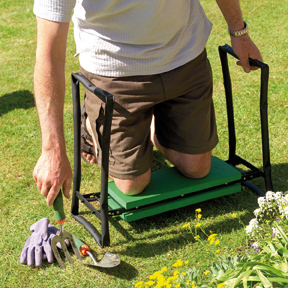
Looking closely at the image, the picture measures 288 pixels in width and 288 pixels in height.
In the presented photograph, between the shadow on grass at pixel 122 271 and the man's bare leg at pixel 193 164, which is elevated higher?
the man's bare leg at pixel 193 164

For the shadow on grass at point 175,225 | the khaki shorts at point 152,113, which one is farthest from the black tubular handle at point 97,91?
the shadow on grass at point 175,225

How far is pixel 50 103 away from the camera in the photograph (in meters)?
2.02

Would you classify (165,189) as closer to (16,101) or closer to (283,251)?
(283,251)

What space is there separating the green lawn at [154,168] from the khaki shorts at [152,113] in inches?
16.9

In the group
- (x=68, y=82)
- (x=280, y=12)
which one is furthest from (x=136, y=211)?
(x=280, y=12)

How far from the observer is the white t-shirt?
7.93 feet

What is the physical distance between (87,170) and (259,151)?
1.40 meters

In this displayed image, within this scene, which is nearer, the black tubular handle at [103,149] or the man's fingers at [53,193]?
the man's fingers at [53,193]

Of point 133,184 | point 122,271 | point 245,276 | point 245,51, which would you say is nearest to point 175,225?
point 133,184

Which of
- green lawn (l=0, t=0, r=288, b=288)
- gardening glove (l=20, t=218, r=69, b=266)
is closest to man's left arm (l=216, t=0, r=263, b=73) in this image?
green lawn (l=0, t=0, r=288, b=288)

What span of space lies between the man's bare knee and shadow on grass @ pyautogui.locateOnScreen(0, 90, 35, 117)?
208 cm

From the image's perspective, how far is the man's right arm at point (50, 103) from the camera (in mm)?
2016

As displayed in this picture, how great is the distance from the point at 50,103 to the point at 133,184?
91cm

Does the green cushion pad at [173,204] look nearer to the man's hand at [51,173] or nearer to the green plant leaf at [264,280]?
the man's hand at [51,173]
